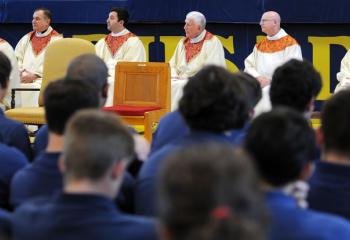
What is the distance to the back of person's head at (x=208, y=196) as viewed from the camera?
138 centimetres

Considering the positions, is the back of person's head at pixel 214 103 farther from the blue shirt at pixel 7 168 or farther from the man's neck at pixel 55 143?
the blue shirt at pixel 7 168

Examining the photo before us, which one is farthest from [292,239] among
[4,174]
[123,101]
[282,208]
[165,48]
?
[165,48]

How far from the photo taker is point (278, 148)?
2053 millimetres

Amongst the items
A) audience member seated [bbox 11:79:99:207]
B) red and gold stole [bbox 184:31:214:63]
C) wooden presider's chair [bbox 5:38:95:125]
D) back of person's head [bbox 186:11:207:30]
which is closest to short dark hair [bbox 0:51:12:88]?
audience member seated [bbox 11:79:99:207]

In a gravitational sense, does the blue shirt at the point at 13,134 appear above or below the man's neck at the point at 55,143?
below

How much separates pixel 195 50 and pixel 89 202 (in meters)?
7.71

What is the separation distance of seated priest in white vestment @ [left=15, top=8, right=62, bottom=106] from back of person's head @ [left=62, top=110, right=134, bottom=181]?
24.9 ft

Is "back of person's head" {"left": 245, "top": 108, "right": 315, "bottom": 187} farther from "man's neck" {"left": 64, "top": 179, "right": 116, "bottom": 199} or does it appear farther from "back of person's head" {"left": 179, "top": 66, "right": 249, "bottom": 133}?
"back of person's head" {"left": 179, "top": 66, "right": 249, "bottom": 133}

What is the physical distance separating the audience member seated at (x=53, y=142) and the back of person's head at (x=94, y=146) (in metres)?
0.58

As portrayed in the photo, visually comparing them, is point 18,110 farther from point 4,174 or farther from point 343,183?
point 343,183

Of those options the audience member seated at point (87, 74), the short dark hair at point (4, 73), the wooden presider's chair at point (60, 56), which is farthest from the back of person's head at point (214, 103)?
the wooden presider's chair at point (60, 56)

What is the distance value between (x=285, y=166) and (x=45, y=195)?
977 millimetres

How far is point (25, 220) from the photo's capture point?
2.08m

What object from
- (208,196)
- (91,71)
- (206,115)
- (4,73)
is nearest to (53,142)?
(206,115)
